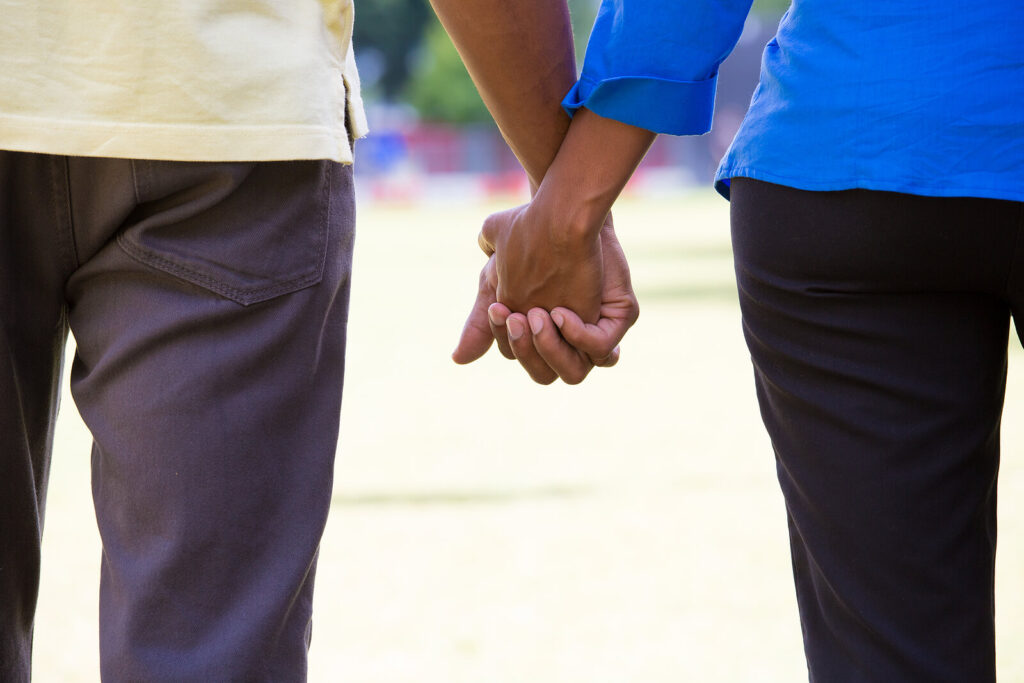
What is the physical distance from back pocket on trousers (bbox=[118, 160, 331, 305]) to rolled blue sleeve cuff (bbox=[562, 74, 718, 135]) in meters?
0.44

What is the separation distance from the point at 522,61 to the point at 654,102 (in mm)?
294

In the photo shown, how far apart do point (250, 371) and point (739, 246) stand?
55 cm

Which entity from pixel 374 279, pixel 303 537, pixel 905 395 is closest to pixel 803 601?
pixel 905 395

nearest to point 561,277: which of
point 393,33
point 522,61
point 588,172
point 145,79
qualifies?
point 588,172

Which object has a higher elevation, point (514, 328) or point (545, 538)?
point (514, 328)

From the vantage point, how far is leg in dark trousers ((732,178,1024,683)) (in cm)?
128

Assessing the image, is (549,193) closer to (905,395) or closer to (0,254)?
(905,395)

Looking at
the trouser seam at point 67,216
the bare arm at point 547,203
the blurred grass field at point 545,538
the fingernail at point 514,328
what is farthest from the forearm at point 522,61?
the blurred grass field at point 545,538

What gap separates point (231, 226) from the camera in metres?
1.35

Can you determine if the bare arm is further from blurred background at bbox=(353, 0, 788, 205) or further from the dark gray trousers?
blurred background at bbox=(353, 0, 788, 205)

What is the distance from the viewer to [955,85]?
1212mm

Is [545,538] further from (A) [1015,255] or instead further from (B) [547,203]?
(A) [1015,255]

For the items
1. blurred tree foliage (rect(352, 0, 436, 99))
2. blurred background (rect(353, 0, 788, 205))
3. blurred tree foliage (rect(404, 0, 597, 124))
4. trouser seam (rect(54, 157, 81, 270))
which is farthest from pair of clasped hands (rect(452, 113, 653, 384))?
blurred tree foliage (rect(352, 0, 436, 99))

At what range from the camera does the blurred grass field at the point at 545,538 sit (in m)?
2.99
